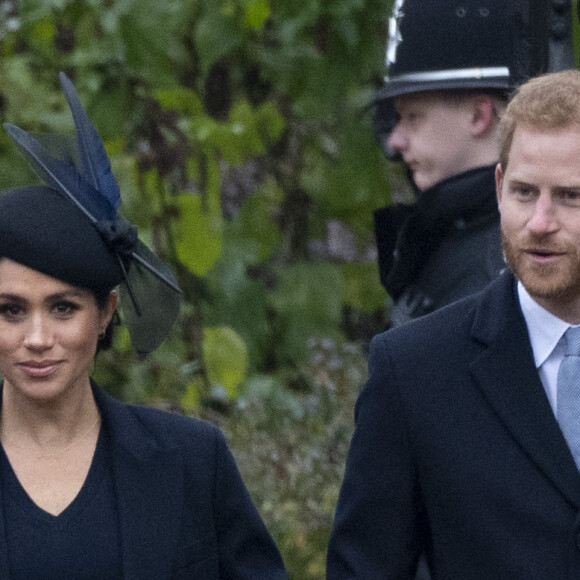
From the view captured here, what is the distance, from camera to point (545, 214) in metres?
2.74

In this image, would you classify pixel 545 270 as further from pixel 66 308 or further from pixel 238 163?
pixel 238 163

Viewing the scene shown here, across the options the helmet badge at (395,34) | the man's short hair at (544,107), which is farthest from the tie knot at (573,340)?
the helmet badge at (395,34)

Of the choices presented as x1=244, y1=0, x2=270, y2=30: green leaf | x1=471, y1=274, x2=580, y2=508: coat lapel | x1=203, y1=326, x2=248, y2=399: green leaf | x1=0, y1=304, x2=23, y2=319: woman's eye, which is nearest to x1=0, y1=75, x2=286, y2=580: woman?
x1=0, y1=304, x2=23, y2=319: woman's eye

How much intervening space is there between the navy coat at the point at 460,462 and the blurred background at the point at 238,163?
227 centimetres

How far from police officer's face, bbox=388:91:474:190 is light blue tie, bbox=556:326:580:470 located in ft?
3.62

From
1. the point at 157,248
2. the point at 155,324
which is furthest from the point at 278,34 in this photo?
the point at 155,324

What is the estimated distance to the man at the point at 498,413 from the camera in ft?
9.12

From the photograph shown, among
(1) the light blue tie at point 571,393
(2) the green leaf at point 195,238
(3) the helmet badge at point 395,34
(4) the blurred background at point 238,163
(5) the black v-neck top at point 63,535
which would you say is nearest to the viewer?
(1) the light blue tie at point 571,393

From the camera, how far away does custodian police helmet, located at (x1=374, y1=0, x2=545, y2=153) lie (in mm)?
3959

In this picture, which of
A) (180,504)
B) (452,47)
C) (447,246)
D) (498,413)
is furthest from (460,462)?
(452,47)

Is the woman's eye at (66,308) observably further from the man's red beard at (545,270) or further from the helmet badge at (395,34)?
the helmet badge at (395,34)

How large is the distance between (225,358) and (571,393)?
3256 mm

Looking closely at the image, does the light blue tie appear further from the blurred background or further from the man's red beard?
the blurred background

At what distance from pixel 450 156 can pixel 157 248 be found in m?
2.50
